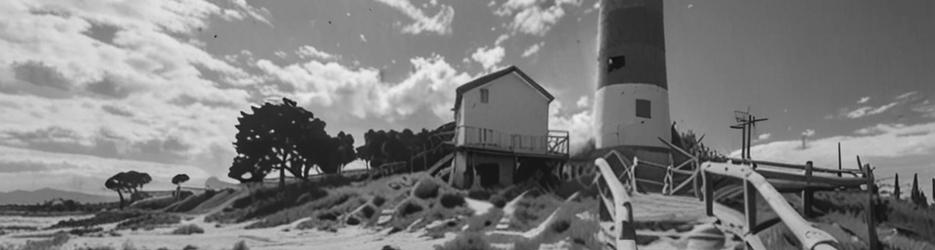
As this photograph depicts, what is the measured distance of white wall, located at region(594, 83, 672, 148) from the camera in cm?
2539

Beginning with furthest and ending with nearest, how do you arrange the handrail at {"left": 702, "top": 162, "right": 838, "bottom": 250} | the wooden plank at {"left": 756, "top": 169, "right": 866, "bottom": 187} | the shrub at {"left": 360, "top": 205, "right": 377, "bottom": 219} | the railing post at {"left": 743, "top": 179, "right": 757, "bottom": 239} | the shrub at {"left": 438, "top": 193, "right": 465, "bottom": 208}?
the shrub at {"left": 360, "top": 205, "right": 377, "bottom": 219}
the shrub at {"left": 438, "top": 193, "right": 465, "bottom": 208}
the wooden plank at {"left": 756, "top": 169, "right": 866, "bottom": 187}
the railing post at {"left": 743, "top": 179, "right": 757, "bottom": 239}
the handrail at {"left": 702, "top": 162, "right": 838, "bottom": 250}

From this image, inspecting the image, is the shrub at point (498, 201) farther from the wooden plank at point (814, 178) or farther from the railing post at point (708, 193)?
the railing post at point (708, 193)

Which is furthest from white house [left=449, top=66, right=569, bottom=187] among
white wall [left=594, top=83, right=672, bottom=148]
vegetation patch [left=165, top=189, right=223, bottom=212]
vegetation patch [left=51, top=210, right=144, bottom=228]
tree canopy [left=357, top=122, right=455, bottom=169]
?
vegetation patch [left=165, top=189, right=223, bottom=212]

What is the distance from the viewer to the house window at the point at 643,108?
25375 millimetres

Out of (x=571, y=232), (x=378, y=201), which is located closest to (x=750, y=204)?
(x=571, y=232)

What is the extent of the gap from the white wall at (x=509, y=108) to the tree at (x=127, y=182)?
168ft

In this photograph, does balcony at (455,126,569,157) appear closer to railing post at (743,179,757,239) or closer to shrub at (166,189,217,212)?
railing post at (743,179,757,239)

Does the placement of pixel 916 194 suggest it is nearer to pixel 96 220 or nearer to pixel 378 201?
pixel 378 201

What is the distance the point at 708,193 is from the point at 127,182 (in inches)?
2820

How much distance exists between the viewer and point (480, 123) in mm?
29516

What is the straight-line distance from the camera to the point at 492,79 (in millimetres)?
30016

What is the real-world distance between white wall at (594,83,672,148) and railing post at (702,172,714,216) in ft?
63.6

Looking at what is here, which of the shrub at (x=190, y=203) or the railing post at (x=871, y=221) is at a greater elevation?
the railing post at (x=871, y=221)

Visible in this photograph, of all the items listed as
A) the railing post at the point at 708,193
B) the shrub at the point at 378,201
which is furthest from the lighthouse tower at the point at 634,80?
the railing post at the point at 708,193
